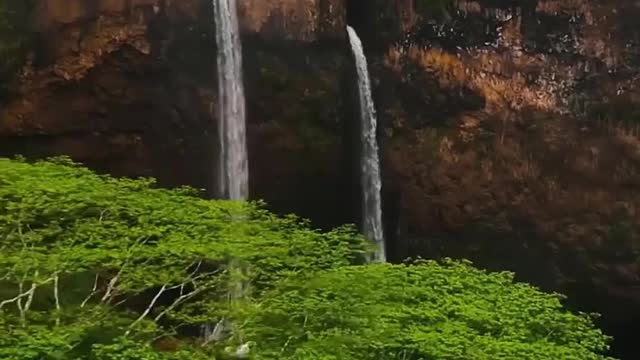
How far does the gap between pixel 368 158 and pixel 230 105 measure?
7.58 feet

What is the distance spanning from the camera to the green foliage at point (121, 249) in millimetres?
6586

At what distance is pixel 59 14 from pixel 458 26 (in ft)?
20.0

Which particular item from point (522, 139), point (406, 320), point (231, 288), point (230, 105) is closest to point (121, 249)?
point (231, 288)

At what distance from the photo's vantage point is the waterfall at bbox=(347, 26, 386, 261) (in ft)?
43.4

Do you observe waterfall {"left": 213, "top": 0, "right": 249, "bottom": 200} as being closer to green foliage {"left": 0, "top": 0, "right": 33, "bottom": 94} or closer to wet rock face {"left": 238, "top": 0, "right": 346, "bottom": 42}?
wet rock face {"left": 238, "top": 0, "right": 346, "bottom": 42}

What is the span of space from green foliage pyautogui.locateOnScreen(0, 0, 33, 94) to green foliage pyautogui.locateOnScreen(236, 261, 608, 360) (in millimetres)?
7353

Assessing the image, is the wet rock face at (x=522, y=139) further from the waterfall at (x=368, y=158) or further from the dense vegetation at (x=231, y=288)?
the dense vegetation at (x=231, y=288)

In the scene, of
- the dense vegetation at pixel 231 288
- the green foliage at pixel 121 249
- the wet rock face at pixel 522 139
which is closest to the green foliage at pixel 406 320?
the dense vegetation at pixel 231 288

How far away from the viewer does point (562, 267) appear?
43.9 ft

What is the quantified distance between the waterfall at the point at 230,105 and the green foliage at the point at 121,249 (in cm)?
476

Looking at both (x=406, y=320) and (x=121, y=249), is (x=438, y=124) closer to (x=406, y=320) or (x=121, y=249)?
(x=406, y=320)

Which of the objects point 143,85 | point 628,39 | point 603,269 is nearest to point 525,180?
point 603,269

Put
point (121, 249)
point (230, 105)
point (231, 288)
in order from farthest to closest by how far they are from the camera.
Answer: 1. point (230, 105)
2. point (231, 288)
3. point (121, 249)

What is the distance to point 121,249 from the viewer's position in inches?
271
